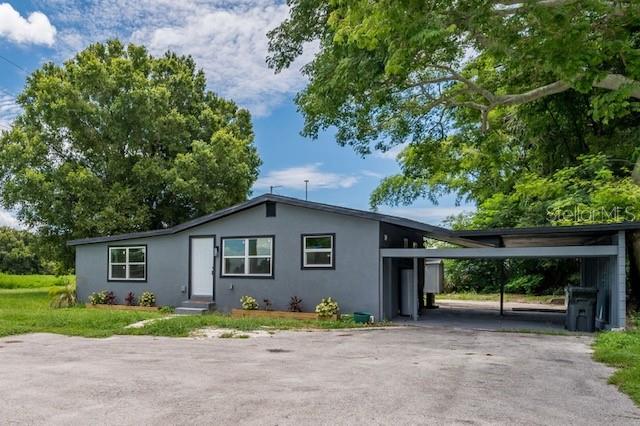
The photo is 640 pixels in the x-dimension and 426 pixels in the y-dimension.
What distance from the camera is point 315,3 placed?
13812mm

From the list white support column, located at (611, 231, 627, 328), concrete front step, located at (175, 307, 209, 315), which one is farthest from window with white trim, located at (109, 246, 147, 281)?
white support column, located at (611, 231, 627, 328)

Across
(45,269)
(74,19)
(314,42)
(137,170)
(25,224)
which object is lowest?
(45,269)

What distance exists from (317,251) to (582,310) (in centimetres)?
636

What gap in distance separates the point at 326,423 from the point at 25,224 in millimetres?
23161

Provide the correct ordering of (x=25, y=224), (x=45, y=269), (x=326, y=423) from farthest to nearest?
(x=45, y=269) → (x=25, y=224) → (x=326, y=423)

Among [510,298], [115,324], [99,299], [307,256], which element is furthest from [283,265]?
[510,298]

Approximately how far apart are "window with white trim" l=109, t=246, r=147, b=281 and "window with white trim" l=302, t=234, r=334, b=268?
5608 millimetres

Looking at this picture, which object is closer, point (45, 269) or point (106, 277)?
point (106, 277)

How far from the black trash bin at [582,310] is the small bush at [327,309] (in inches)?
210

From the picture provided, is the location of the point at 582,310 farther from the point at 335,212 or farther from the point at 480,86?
the point at 480,86

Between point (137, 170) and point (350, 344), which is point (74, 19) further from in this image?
point (350, 344)

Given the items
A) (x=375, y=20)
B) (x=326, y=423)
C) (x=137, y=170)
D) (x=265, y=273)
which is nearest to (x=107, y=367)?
(x=326, y=423)

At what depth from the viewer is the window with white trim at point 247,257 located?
14.6 m

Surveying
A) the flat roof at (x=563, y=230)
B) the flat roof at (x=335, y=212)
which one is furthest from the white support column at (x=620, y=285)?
the flat roof at (x=335, y=212)
